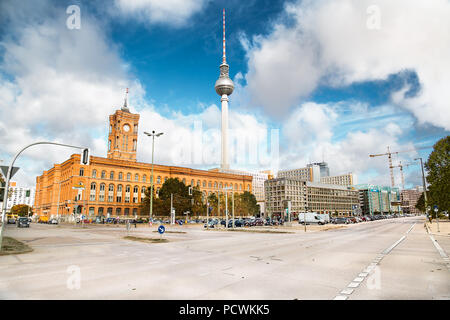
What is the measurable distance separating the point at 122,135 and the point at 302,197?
8297 centimetres

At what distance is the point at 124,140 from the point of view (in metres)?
112

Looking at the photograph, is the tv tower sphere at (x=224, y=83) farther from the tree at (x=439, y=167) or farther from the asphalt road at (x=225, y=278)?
the asphalt road at (x=225, y=278)

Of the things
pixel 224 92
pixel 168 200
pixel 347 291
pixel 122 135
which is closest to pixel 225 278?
pixel 347 291

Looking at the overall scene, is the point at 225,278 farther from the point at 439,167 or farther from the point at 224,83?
the point at 224,83

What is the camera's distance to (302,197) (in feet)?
417

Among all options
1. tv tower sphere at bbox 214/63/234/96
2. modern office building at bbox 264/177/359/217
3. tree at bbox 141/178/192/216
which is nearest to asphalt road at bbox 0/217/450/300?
tree at bbox 141/178/192/216

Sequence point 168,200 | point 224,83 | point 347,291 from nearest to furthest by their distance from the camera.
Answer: point 347,291 < point 168,200 < point 224,83

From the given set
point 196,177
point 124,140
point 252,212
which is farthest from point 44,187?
point 252,212

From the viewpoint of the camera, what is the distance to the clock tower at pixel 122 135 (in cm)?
11050

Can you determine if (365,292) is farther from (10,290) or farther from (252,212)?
(252,212)

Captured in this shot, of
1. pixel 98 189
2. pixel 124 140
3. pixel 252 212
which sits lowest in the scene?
pixel 252 212

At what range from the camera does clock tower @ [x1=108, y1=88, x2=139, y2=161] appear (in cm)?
11050

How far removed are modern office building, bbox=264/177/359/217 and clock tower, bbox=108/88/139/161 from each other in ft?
207
